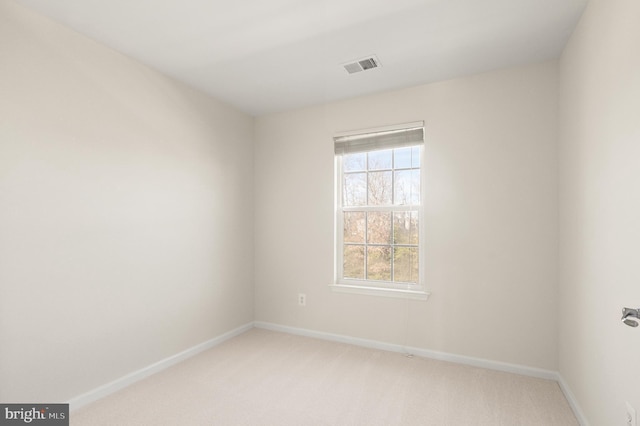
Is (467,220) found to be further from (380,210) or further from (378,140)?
(378,140)

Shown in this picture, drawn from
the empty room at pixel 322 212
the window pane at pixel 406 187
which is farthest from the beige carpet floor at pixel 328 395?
the window pane at pixel 406 187

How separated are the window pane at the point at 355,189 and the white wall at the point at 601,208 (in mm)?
1698

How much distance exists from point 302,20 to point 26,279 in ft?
7.72

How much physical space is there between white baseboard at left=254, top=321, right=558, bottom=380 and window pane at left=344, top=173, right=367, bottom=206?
140 centimetres

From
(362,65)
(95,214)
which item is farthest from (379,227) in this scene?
(95,214)

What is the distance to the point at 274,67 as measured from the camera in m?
2.82

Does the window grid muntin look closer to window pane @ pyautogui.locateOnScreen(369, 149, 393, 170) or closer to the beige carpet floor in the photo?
window pane @ pyautogui.locateOnScreen(369, 149, 393, 170)

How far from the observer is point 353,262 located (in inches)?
140

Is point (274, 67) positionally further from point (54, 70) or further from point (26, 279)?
point (26, 279)

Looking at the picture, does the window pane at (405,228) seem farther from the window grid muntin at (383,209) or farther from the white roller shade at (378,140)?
the white roller shade at (378,140)

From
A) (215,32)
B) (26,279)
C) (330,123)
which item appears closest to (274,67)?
(215,32)

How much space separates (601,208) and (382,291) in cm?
192

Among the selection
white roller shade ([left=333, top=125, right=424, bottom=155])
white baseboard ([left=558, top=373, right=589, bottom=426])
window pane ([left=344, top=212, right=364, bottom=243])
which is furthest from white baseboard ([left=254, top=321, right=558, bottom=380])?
white roller shade ([left=333, top=125, right=424, bottom=155])

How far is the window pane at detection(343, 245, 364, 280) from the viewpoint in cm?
352
